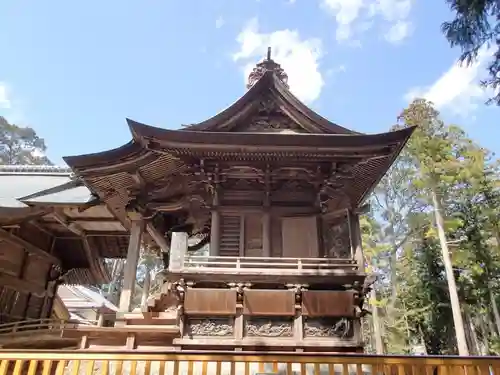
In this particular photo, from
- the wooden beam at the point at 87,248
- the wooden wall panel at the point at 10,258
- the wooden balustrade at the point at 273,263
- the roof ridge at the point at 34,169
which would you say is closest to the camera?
the wooden balustrade at the point at 273,263

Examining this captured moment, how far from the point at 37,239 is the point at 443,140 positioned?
19142mm

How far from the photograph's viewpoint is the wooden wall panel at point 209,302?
25.6ft

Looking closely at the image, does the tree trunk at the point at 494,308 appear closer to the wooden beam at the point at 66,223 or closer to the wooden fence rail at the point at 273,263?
the wooden fence rail at the point at 273,263

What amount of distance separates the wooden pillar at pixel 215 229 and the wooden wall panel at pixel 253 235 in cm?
71

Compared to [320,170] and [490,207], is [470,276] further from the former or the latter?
[320,170]

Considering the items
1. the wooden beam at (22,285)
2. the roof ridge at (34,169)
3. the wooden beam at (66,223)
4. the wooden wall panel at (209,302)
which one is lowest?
the wooden wall panel at (209,302)

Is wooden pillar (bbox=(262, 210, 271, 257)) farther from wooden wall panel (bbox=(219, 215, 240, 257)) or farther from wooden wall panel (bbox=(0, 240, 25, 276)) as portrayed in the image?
wooden wall panel (bbox=(0, 240, 25, 276))

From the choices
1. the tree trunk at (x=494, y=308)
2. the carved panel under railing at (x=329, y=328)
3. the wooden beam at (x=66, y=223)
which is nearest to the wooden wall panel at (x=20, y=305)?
the wooden beam at (x=66, y=223)

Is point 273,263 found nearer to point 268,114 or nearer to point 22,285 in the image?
point 268,114

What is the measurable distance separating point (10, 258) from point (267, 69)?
30.8 feet

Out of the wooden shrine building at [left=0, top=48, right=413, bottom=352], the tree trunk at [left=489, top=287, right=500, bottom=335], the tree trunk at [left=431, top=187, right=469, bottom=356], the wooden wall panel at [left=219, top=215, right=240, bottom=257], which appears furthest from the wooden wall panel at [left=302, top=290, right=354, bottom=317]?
the tree trunk at [left=489, top=287, right=500, bottom=335]

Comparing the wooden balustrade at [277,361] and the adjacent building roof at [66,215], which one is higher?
the adjacent building roof at [66,215]

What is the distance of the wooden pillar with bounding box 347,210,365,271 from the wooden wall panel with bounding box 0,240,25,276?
32.0 ft

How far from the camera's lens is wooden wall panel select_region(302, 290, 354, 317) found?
7.80 metres
